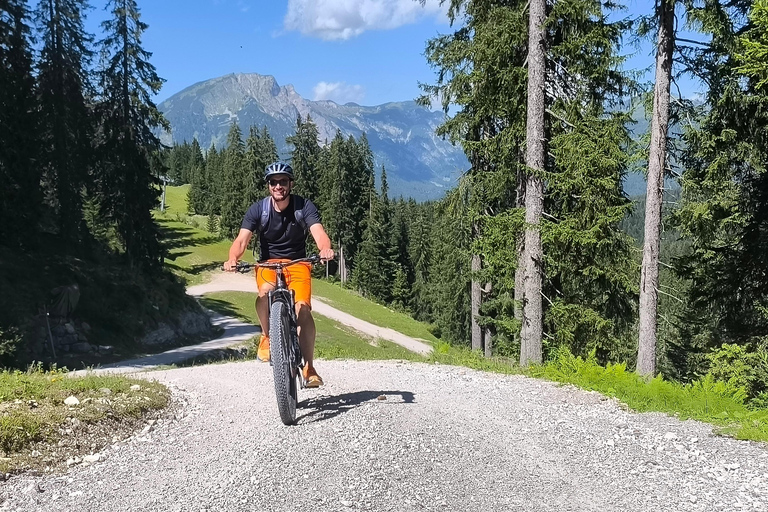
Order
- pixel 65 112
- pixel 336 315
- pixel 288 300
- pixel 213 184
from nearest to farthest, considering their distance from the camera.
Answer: pixel 288 300, pixel 65 112, pixel 336 315, pixel 213 184

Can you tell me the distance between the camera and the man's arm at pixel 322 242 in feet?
19.6

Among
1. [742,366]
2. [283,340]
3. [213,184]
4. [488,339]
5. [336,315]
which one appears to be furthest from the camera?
[213,184]

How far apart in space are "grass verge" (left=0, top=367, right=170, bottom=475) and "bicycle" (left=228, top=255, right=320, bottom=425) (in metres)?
1.75

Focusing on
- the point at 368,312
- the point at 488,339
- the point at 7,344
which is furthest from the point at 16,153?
the point at 368,312

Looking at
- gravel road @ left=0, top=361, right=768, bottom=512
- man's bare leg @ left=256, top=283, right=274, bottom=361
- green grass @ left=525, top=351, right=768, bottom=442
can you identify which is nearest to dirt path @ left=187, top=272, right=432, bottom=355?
green grass @ left=525, top=351, right=768, bottom=442

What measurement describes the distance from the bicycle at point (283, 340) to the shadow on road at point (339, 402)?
1.44ft

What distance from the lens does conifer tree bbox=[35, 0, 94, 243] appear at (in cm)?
2816

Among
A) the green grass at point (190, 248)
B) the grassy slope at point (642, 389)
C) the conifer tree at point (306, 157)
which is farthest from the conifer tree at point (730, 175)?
the conifer tree at point (306, 157)

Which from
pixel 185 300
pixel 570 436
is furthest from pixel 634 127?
pixel 185 300

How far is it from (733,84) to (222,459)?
1187 centimetres

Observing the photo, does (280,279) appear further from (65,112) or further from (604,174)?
(65,112)

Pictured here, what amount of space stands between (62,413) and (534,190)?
31.9 ft

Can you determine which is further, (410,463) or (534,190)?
(534,190)

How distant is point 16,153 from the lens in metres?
24.0
